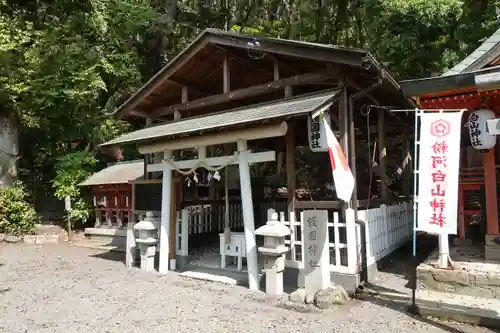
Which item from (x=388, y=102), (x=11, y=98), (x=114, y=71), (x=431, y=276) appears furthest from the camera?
(x=114, y=71)

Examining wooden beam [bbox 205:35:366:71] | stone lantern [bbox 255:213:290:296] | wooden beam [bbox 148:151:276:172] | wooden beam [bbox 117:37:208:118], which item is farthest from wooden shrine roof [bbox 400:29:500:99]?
wooden beam [bbox 117:37:208:118]

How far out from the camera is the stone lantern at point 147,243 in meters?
10.5

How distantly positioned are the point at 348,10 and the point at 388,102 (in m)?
11.3

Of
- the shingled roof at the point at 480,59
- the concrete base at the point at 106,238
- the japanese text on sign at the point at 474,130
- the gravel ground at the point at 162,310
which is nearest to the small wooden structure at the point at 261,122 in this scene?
the gravel ground at the point at 162,310

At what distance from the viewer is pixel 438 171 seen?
6473mm

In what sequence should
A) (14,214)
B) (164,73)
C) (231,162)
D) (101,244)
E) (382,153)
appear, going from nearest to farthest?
1. (231,162)
2. (382,153)
3. (164,73)
4. (101,244)
5. (14,214)

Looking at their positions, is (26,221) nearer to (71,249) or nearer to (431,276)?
(71,249)

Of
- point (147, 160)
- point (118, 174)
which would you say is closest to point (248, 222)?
point (147, 160)

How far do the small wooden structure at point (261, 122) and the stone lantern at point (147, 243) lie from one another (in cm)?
42

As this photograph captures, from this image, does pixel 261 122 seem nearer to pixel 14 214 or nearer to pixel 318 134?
pixel 318 134

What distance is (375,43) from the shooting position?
15.9 m

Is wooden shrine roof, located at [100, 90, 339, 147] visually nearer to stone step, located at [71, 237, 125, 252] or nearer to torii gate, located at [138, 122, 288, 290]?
torii gate, located at [138, 122, 288, 290]

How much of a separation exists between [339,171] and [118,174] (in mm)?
12617

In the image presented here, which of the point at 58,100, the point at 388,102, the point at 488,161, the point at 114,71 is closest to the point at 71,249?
the point at 58,100
